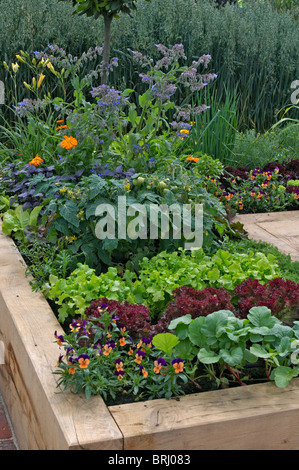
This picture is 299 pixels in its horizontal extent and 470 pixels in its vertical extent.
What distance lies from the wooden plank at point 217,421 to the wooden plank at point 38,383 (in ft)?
0.27

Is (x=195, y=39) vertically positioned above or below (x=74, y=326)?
above

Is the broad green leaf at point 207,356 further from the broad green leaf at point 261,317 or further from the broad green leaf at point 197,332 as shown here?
the broad green leaf at point 261,317

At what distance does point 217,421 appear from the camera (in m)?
1.88

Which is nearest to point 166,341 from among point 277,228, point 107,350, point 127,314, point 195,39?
point 107,350

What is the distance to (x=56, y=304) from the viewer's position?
286 cm

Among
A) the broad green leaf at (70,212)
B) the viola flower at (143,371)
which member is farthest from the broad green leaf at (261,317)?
the broad green leaf at (70,212)

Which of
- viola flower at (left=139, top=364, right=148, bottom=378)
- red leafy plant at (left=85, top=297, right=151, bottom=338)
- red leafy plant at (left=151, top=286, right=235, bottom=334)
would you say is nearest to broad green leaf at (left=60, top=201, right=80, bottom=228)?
red leafy plant at (left=85, top=297, right=151, bottom=338)

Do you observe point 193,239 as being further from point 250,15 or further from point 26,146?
point 250,15

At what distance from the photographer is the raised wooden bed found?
5.98ft

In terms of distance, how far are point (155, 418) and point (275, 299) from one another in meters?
0.77

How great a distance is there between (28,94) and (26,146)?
1986 millimetres

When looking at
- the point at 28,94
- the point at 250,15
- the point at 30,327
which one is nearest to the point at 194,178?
the point at 30,327

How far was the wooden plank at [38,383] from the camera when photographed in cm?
182

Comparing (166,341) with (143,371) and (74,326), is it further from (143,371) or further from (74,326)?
(74,326)
